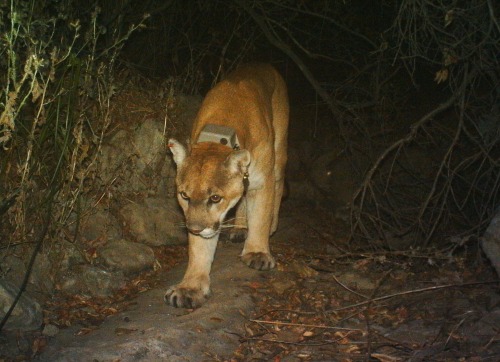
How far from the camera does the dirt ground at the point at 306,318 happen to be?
4.58m

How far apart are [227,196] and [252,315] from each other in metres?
0.95

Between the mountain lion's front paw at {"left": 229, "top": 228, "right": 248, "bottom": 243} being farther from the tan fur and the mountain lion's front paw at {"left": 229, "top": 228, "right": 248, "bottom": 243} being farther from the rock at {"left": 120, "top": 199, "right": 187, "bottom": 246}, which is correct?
the rock at {"left": 120, "top": 199, "right": 187, "bottom": 246}

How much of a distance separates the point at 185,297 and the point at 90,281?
1.03 m

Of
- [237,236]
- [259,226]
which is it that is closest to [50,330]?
[259,226]

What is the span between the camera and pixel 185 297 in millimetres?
5391

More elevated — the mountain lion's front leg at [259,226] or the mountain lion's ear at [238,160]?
the mountain lion's ear at [238,160]

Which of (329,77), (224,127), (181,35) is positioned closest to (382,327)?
(224,127)

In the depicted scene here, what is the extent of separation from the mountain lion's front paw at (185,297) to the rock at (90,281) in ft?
2.42

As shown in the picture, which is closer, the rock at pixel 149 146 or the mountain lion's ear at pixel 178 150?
the mountain lion's ear at pixel 178 150

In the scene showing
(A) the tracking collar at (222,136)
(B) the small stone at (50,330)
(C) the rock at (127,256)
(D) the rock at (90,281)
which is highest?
(A) the tracking collar at (222,136)

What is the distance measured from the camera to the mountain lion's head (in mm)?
5184

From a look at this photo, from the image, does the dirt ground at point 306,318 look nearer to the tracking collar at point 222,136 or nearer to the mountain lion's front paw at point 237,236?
the mountain lion's front paw at point 237,236

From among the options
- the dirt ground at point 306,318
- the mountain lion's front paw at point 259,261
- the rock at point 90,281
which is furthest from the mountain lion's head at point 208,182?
the rock at point 90,281

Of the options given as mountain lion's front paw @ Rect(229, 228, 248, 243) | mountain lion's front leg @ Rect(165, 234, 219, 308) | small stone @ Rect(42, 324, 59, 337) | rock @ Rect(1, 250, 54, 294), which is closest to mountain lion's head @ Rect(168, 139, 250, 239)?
mountain lion's front leg @ Rect(165, 234, 219, 308)
